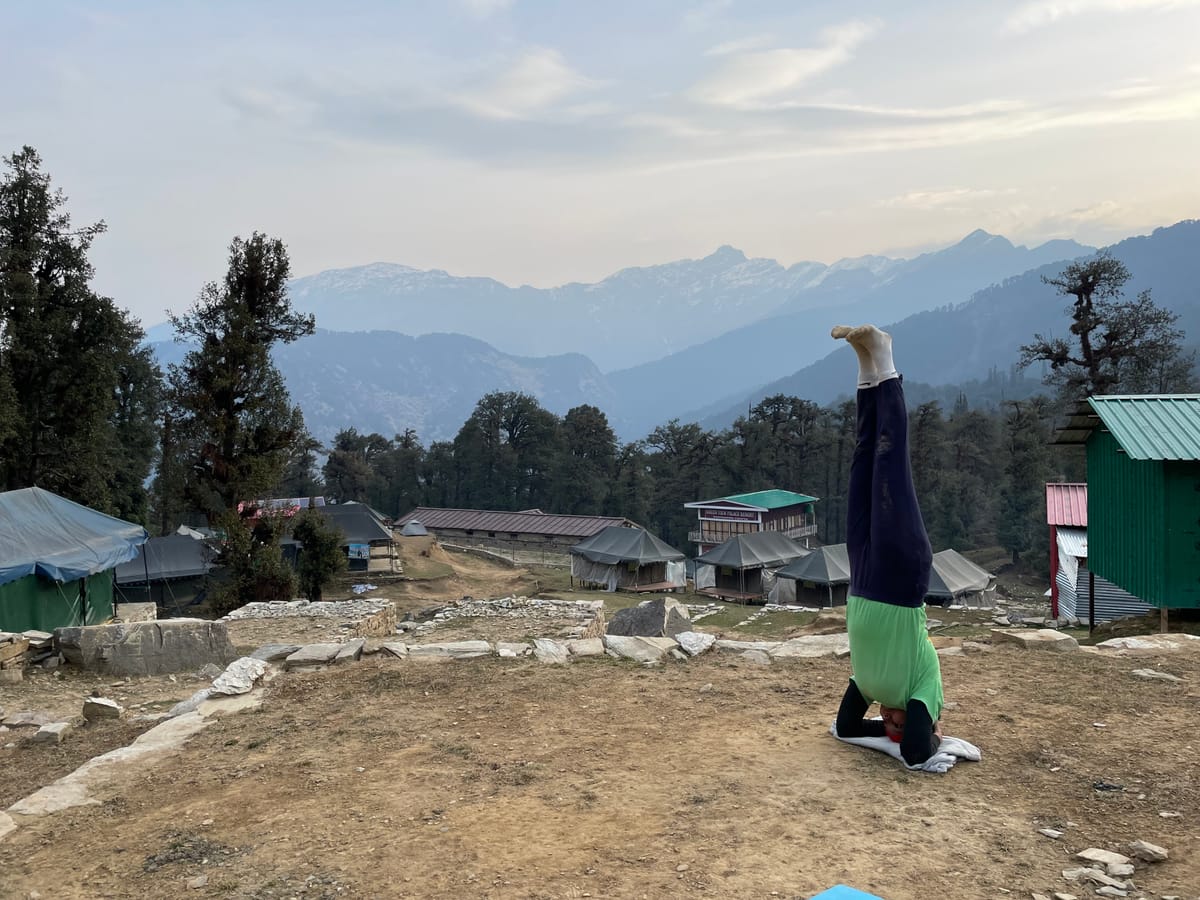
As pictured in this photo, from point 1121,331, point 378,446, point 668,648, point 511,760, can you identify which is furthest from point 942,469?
point 511,760

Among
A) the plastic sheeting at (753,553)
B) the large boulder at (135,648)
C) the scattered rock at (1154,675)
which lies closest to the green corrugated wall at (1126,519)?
the scattered rock at (1154,675)

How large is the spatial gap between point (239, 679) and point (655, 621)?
7255 millimetres

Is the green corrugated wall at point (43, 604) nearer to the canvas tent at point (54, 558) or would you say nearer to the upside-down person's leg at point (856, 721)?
the canvas tent at point (54, 558)

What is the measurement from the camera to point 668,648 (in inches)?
354

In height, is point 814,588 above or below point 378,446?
below

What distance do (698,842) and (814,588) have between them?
26.2 m

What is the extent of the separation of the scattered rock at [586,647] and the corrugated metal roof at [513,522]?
118 ft

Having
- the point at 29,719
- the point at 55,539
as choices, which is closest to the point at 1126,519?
the point at 29,719

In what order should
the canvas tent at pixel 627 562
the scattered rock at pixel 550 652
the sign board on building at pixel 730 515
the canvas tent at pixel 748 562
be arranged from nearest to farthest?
the scattered rock at pixel 550 652 < the canvas tent at pixel 748 562 < the canvas tent at pixel 627 562 < the sign board on building at pixel 730 515

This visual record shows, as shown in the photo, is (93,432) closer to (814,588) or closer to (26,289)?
(26,289)

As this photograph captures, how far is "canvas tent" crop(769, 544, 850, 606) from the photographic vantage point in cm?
2827

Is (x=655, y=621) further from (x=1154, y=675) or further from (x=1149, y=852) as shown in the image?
(x=1149, y=852)

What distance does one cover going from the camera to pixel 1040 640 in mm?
8836

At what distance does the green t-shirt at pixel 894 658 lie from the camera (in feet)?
18.5
